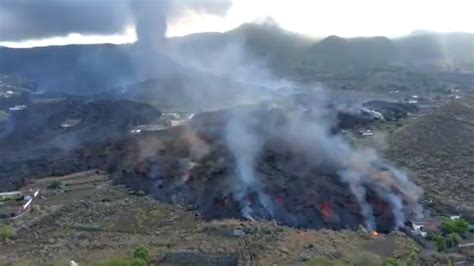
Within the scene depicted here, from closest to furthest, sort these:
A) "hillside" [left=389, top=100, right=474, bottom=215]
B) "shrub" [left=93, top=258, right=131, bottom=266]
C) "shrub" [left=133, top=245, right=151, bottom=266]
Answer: "shrub" [left=93, top=258, right=131, bottom=266] < "shrub" [left=133, top=245, right=151, bottom=266] < "hillside" [left=389, top=100, right=474, bottom=215]

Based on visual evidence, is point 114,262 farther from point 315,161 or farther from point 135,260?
point 315,161

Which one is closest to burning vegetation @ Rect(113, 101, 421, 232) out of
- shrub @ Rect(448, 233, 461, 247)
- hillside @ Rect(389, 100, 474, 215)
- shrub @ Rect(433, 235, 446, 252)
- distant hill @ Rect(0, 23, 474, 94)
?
hillside @ Rect(389, 100, 474, 215)

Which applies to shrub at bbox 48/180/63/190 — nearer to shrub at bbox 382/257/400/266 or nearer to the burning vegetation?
the burning vegetation

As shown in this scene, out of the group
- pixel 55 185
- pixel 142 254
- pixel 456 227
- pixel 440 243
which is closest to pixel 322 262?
pixel 440 243

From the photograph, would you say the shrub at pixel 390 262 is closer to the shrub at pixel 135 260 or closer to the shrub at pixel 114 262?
the shrub at pixel 135 260

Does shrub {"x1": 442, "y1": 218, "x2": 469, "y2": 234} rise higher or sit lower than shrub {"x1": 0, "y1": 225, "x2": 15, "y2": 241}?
lower

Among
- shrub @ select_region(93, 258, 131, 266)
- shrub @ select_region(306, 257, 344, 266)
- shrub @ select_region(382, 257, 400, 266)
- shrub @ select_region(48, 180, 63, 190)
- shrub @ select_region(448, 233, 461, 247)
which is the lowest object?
shrub @ select_region(48, 180, 63, 190)

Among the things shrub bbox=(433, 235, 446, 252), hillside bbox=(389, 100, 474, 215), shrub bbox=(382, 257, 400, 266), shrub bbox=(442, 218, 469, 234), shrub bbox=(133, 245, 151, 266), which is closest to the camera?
shrub bbox=(382, 257, 400, 266)

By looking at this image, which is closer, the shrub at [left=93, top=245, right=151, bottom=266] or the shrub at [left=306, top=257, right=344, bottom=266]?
the shrub at [left=93, top=245, right=151, bottom=266]

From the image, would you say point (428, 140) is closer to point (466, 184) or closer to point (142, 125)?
point (466, 184)
